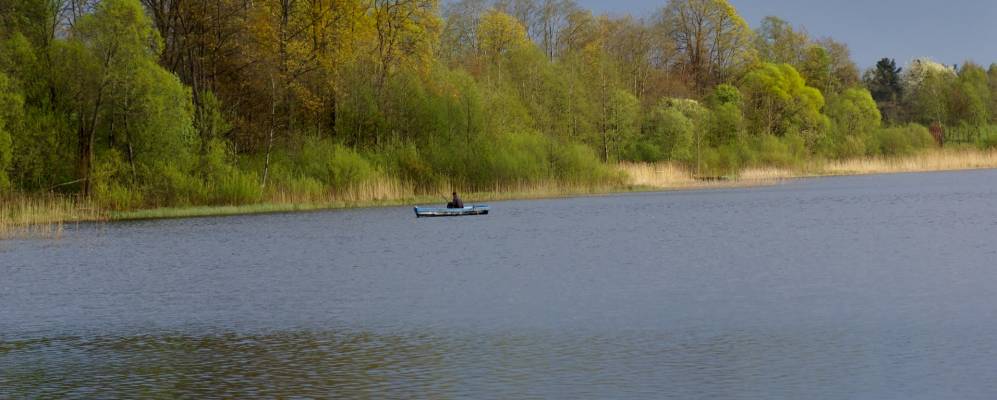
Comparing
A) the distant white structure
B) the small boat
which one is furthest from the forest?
the distant white structure

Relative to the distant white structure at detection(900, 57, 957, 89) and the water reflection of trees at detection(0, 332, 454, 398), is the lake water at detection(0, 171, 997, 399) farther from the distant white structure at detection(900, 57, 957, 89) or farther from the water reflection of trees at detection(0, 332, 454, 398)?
the distant white structure at detection(900, 57, 957, 89)

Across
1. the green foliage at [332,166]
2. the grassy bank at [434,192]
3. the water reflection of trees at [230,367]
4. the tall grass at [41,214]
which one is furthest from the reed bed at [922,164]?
the water reflection of trees at [230,367]

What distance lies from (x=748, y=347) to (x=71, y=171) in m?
38.6

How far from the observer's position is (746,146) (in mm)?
82125

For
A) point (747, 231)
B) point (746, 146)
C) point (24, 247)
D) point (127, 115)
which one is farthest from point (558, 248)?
point (746, 146)

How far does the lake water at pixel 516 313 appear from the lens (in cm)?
1327

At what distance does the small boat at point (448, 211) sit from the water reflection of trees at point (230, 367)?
85.2ft

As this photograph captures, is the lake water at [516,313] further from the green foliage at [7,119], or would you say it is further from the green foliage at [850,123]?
the green foliage at [850,123]

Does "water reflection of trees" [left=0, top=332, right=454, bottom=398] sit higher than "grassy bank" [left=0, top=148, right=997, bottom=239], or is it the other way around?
"grassy bank" [left=0, top=148, right=997, bottom=239]

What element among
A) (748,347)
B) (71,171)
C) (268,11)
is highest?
(268,11)

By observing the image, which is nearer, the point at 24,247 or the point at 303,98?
the point at 24,247

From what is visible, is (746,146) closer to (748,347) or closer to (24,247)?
(24,247)

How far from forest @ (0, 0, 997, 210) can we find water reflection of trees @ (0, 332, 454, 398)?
98.1ft

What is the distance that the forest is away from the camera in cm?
4734
